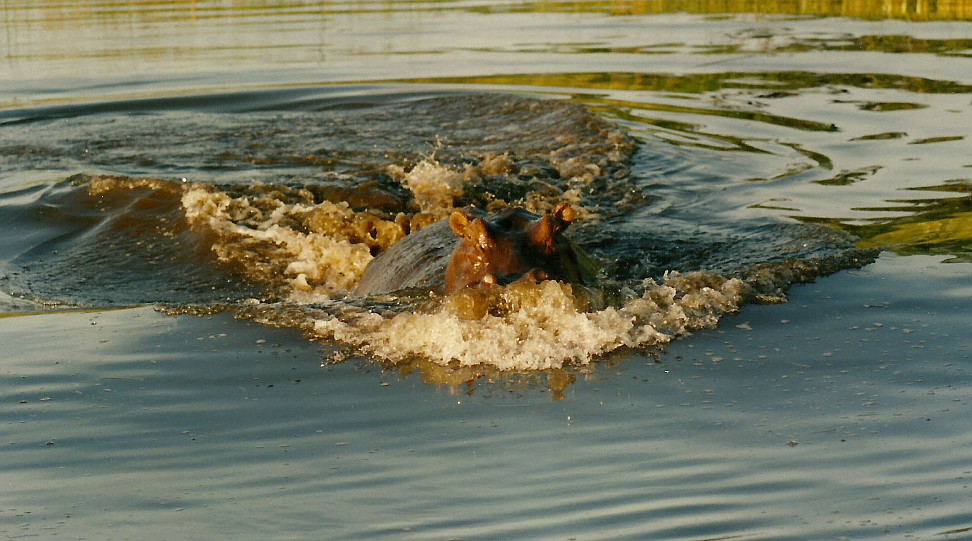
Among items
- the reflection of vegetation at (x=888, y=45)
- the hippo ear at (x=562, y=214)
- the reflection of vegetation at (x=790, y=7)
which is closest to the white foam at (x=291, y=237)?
the hippo ear at (x=562, y=214)

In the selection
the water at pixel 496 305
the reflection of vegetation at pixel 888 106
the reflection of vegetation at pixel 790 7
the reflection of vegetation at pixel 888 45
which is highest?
the reflection of vegetation at pixel 790 7

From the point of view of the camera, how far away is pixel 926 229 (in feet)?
25.2

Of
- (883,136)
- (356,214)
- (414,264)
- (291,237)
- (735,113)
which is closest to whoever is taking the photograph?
A: (414,264)

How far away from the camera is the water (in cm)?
399

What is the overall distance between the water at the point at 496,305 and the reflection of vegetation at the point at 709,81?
7 cm

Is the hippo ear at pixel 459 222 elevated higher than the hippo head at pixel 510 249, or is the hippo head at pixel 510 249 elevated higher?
the hippo ear at pixel 459 222

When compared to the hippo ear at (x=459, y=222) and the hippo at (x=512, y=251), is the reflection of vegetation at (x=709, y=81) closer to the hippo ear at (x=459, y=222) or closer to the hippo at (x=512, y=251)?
the hippo at (x=512, y=251)

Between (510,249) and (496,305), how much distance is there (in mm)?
260

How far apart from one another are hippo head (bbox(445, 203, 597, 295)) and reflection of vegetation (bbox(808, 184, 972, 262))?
2514mm

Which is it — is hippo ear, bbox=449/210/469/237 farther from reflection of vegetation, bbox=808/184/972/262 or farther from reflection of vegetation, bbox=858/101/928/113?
reflection of vegetation, bbox=858/101/928/113

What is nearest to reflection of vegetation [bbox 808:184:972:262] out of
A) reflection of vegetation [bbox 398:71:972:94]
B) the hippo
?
the hippo

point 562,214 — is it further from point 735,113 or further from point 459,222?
point 735,113

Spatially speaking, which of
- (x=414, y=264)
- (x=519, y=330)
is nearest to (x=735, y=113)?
(x=414, y=264)

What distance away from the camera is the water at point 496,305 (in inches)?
157
